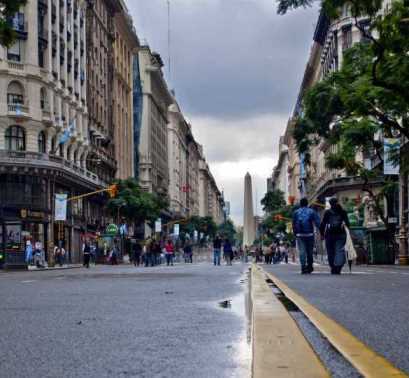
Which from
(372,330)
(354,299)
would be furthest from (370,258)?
(372,330)

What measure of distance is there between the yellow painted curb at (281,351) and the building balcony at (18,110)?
49.4 meters

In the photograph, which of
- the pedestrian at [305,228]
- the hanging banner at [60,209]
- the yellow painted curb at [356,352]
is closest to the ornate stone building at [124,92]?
the hanging banner at [60,209]

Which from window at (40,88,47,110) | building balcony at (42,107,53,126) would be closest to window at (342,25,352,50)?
window at (40,88,47,110)

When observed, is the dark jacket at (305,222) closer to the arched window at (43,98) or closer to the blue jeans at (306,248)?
the blue jeans at (306,248)

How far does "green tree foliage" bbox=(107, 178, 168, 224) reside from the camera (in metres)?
76.6

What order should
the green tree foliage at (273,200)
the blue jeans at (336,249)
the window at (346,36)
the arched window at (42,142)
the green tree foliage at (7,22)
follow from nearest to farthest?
the green tree foliage at (7,22)
the blue jeans at (336,249)
the arched window at (42,142)
the window at (346,36)
the green tree foliage at (273,200)

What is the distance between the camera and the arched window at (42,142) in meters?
57.0

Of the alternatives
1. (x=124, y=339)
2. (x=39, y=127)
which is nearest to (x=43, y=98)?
(x=39, y=127)

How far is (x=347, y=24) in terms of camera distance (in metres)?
73.8

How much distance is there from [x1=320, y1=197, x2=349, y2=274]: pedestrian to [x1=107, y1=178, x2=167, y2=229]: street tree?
5858cm

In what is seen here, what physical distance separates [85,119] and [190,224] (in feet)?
260

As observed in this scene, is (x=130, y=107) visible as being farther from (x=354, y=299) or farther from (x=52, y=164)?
(x=354, y=299)

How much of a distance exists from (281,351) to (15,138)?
52654 mm

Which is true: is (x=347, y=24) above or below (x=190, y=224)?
above
